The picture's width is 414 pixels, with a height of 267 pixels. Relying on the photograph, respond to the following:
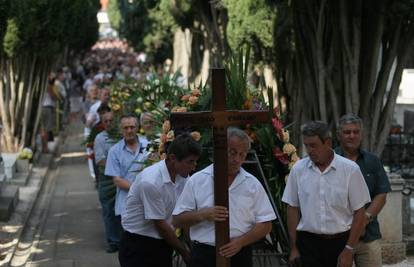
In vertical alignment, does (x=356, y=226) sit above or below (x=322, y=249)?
above

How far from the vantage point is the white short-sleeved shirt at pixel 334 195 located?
20.2 ft

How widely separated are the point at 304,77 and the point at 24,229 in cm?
419

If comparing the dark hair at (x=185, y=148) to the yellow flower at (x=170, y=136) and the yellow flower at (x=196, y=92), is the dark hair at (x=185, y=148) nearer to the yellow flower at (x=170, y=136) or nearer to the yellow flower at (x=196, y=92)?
the yellow flower at (x=170, y=136)

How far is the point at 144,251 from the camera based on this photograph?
20.6ft

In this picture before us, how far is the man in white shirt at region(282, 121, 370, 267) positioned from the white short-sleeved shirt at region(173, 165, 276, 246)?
66 centimetres

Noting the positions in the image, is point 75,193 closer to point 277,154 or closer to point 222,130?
point 277,154

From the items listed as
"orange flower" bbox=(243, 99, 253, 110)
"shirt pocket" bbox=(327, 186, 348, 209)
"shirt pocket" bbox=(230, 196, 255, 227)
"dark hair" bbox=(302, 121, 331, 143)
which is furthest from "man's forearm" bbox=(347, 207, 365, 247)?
"orange flower" bbox=(243, 99, 253, 110)

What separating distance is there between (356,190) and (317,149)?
1.20ft

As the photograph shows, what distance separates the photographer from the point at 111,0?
75938 millimetres

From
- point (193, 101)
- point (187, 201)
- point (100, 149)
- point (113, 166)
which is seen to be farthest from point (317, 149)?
point (100, 149)

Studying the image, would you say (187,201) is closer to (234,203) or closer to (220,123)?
(234,203)

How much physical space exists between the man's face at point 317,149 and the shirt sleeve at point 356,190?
21cm

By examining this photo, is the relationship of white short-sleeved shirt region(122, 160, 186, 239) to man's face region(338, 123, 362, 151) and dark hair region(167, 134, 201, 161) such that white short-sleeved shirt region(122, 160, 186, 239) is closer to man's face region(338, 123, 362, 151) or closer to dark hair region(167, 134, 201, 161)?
dark hair region(167, 134, 201, 161)

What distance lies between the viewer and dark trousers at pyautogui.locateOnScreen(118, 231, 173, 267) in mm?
6277
